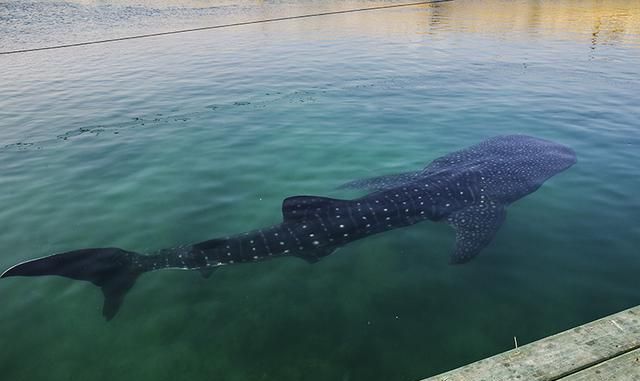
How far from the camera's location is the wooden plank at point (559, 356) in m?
4.50

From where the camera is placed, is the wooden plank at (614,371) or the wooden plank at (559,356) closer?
the wooden plank at (614,371)

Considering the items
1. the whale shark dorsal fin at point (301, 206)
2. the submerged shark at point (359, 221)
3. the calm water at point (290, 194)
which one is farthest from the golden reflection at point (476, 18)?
the whale shark dorsal fin at point (301, 206)

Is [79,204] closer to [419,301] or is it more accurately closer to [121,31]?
[419,301]

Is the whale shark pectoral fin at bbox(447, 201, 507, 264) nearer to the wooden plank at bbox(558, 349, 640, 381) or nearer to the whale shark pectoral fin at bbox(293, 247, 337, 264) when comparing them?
the whale shark pectoral fin at bbox(293, 247, 337, 264)

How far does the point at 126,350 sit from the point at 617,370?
20.6ft

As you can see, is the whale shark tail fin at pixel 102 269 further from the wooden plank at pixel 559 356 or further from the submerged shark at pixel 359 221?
the wooden plank at pixel 559 356

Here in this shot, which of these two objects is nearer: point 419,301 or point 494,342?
point 494,342

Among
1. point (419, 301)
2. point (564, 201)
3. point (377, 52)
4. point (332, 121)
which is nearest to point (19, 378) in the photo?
point (419, 301)

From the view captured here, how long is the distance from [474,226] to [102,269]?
23.1ft

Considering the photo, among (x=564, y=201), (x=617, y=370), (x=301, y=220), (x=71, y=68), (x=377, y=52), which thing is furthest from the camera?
(x=377, y=52)

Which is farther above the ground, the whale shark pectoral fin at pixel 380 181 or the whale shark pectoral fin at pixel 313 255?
the whale shark pectoral fin at pixel 380 181

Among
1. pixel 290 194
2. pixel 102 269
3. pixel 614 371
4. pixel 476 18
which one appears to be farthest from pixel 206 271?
pixel 476 18

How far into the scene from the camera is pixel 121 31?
37.3 m

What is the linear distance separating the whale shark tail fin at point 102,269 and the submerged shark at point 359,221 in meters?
0.01
